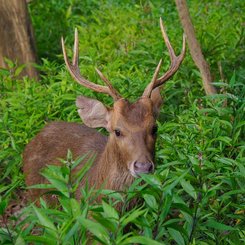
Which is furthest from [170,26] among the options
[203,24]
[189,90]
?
[189,90]

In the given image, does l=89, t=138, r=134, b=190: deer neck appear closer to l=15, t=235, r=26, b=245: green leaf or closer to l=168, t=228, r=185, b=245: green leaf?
l=168, t=228, r=185, b=245: green leaf

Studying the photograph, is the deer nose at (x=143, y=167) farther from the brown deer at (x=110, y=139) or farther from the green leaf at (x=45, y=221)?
the green leaf at (x=45, y=221)

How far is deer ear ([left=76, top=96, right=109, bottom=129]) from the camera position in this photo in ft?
23.1

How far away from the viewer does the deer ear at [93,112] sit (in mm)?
7027

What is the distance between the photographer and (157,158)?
748cm

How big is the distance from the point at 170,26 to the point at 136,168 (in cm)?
467

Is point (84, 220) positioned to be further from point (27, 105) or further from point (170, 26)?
point (170, 26)

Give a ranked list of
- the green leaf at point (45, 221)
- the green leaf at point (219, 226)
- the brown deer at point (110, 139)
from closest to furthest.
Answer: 1. the green leaf at point (45, 221)
2. the green leaf at point (219, 226)
3. the brown deer at point (110, 139)

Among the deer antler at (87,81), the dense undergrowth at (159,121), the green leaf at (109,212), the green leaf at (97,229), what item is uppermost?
the green leaf at (97,229)

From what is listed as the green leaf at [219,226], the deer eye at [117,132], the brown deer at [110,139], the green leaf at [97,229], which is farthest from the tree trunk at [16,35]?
the green leaf at [97,229]

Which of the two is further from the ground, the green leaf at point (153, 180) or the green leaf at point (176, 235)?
the green leaf at point (153, 180)

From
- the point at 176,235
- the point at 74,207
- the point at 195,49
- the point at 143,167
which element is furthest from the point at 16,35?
the point at 74,207

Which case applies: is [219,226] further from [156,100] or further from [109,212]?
[156,100]

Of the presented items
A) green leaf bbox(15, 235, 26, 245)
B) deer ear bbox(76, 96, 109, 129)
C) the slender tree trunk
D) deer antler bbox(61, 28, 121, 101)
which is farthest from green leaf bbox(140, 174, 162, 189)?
the slender tree trunk
